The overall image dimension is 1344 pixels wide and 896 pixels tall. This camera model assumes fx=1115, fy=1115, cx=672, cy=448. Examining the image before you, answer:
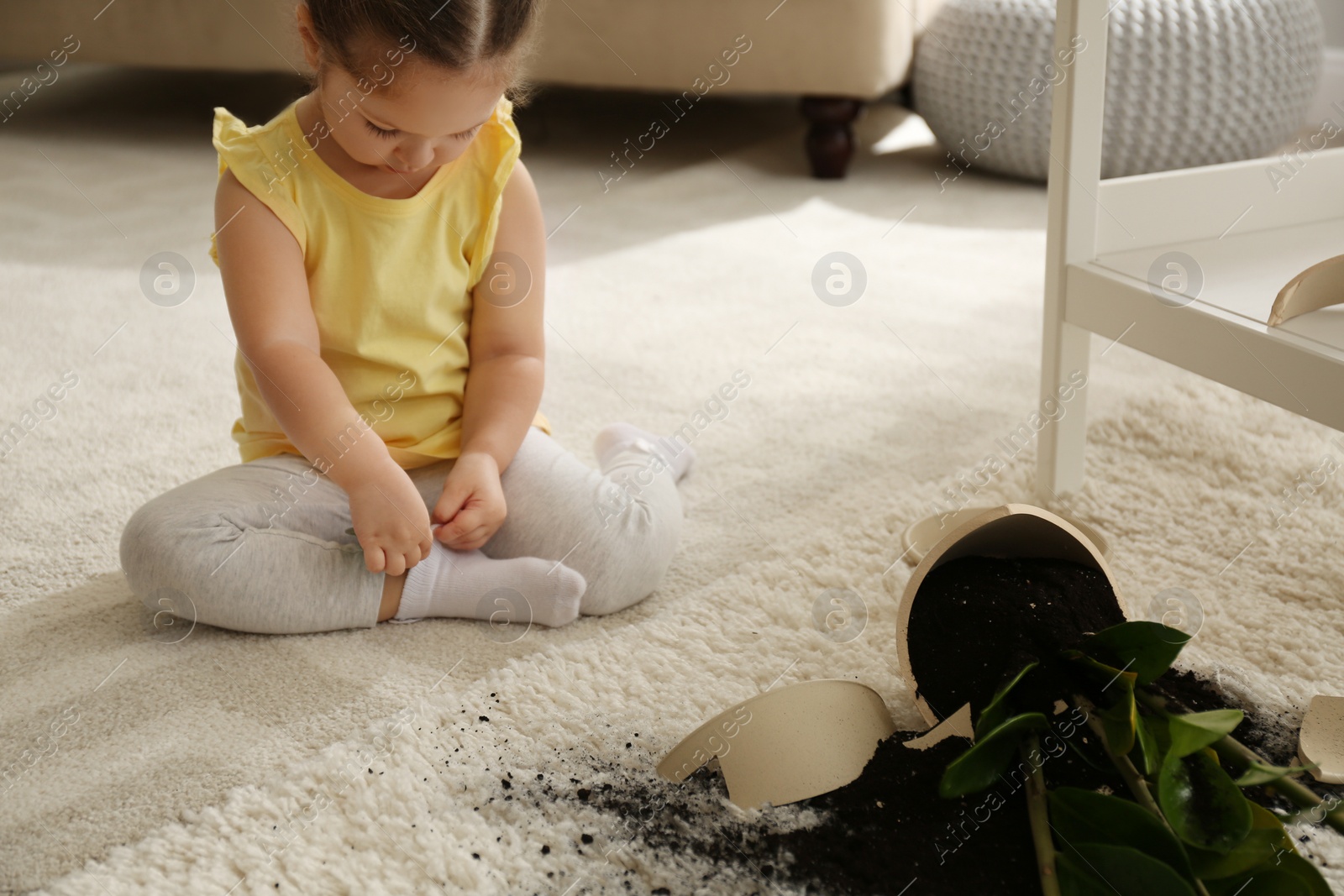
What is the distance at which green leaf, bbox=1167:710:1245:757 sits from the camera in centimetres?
47

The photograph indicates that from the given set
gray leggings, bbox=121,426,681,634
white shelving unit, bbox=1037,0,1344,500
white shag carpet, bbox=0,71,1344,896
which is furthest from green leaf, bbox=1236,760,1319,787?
gray leggings, bbox=121,426,681,634

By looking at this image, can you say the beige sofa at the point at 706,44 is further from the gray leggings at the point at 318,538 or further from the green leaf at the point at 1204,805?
the green leaf at the point at 1204,805

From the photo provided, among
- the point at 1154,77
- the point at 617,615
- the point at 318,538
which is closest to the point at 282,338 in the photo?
the point at 318,538

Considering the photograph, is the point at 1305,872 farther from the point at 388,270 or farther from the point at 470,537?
the point at 388,270

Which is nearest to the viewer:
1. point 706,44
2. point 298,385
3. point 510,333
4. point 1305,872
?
point 1305,872

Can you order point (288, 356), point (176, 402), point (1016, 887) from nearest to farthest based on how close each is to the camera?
point (1016, 887) < point (288, 356) < point (176, 402)

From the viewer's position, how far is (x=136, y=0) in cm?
205

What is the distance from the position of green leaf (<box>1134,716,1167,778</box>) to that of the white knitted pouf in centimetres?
129

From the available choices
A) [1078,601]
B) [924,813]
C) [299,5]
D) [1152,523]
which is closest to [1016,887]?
[924,813]

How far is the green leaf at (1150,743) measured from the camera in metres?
0.49

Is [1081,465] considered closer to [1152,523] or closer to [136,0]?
[1152,523]

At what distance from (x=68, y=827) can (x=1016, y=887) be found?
47 cm

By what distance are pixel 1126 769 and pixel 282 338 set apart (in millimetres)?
548

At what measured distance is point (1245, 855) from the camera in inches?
18.0
